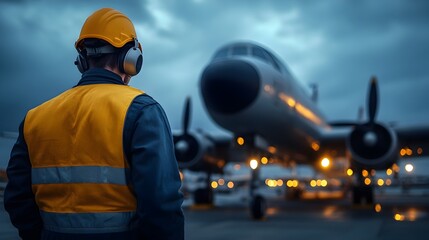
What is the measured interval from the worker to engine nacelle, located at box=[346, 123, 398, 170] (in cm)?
1298

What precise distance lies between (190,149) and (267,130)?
4838 mm

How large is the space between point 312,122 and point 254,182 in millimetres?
5414

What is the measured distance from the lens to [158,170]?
175 centimetres

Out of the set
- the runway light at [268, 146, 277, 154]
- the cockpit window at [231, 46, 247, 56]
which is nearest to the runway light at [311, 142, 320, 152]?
the runway light at [268, 146, 277, 154]

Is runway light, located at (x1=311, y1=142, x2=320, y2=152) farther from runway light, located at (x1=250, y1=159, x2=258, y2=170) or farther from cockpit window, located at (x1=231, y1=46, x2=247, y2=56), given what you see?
cockpit window, located at (x1=231, y1=46, x2=247, y2=56)

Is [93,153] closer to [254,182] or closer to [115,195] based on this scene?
[115,195]

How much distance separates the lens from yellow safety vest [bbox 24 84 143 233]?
1829 millimetres

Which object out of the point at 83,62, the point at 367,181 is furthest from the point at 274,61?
the point at 83,62

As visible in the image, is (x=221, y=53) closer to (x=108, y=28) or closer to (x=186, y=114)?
(x=186, y=114)

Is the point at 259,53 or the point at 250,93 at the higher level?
the point at 259,53

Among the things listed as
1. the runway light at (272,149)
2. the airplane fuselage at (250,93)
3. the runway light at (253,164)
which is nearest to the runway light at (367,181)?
the runway light at (272,149)

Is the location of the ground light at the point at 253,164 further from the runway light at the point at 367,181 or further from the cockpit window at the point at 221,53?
the runway light at the point at 367,181

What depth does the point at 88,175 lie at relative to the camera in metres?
1.85

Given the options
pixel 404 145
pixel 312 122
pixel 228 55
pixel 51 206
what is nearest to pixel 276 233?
pixel 228 55
